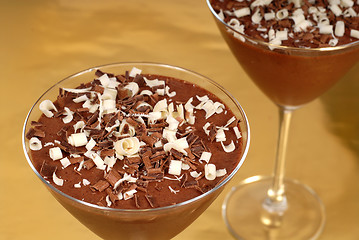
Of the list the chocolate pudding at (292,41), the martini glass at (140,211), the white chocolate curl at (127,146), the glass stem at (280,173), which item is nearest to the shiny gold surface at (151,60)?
the glass stem at (280,173)

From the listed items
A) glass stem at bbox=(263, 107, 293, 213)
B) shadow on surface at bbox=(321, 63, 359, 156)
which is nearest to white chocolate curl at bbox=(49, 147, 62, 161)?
glass stem at bbox=(263, 107, 293, 213)

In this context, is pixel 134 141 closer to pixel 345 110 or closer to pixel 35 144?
pixel 35 144

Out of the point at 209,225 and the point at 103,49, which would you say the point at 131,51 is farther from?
the point at 209,225

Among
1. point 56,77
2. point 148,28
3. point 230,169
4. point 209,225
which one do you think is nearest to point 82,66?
point 56,77

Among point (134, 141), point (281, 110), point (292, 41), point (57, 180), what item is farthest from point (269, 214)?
point (57, 180)

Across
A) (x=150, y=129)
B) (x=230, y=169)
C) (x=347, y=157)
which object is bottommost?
(x=347, y=157)

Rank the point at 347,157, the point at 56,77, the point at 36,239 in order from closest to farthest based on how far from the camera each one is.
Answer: the point at 36,239 → the point at 347,157 → the point at 56,77

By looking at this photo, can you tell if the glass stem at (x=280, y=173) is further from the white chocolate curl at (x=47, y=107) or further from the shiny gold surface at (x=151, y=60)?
the white chocolate curl at (x=47, y=107)

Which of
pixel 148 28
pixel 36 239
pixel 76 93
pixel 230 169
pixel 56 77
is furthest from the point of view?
pixel 148 28
